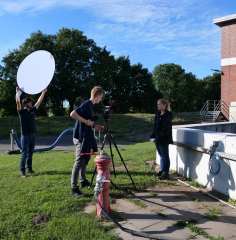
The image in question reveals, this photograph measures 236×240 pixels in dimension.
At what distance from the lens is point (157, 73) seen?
188ft

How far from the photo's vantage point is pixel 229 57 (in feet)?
65.3

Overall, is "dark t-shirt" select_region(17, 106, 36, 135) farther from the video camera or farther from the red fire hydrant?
the red fire hydrant

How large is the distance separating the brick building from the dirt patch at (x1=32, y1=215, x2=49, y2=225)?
2031 centimetres

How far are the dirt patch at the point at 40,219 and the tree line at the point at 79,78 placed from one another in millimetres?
29028

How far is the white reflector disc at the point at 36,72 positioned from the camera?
4.70 meters

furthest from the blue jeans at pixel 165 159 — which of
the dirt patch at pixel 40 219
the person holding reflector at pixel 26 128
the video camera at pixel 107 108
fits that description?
the person holding reflector at pixel 26 128

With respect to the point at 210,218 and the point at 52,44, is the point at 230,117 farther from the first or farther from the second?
the point at 52,44

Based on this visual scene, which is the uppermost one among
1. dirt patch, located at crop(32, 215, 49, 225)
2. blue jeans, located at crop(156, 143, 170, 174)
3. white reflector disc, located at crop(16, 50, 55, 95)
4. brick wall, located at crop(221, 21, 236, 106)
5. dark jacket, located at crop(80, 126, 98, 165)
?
brick wall, located at crop(221, 21, 236, 106)

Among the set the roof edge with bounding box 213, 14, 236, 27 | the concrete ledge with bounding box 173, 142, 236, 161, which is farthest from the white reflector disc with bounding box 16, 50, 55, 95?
the roof edge with bounding box 213, 14, 236, 27

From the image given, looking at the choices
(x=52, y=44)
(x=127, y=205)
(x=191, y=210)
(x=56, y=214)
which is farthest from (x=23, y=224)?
(x=52, y=44)

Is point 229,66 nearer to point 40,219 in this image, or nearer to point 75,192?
point 75,192

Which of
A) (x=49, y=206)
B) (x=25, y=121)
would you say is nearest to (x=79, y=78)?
(x=25, y=121)

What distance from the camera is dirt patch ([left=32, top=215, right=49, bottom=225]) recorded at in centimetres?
298

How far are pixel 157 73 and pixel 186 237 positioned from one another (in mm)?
56881
